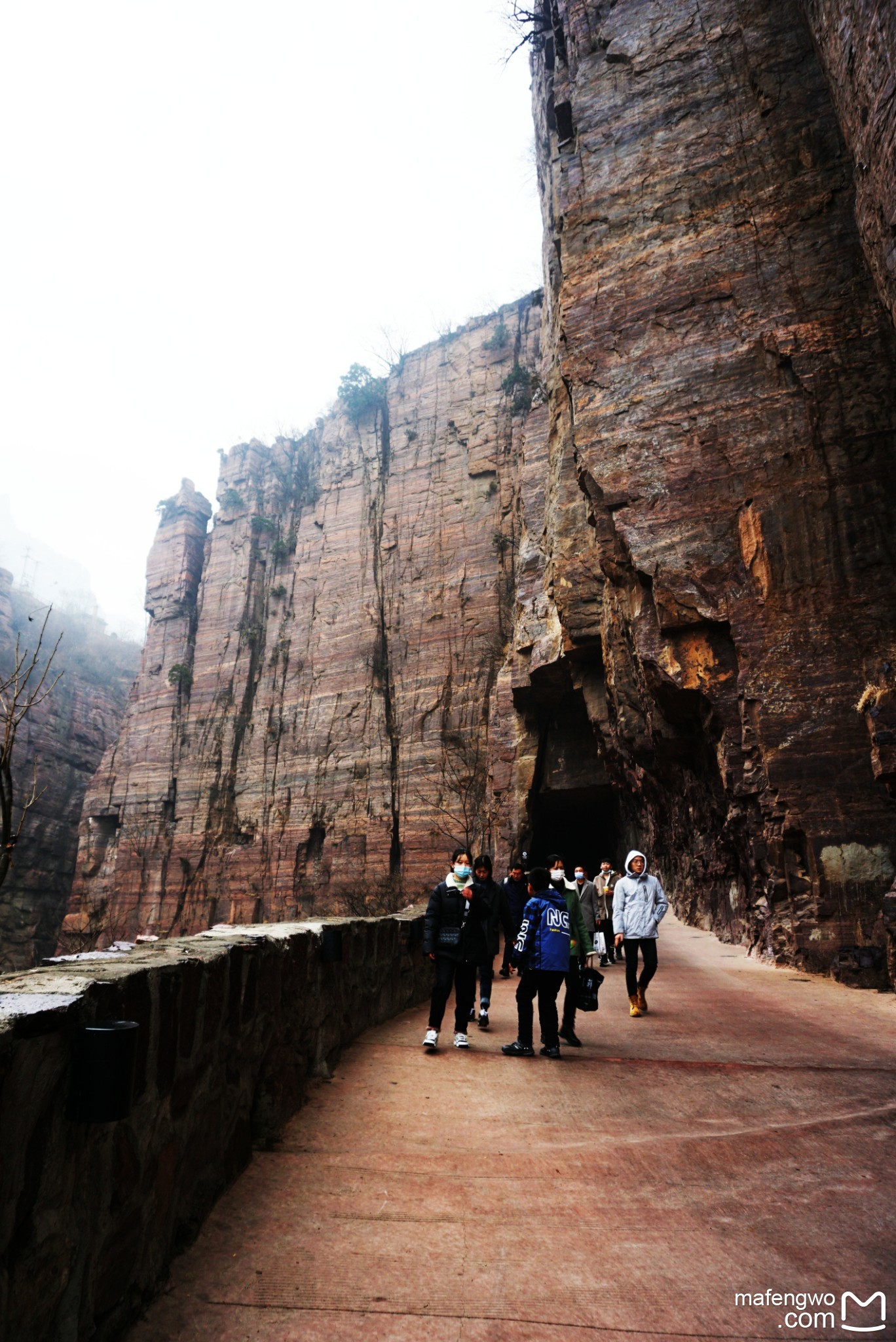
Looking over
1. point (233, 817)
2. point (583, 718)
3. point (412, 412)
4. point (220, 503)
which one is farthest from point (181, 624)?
point (583, 718)

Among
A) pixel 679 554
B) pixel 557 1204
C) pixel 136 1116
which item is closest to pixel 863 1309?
pixel 557 1204

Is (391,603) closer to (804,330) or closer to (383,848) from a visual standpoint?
(383,848)

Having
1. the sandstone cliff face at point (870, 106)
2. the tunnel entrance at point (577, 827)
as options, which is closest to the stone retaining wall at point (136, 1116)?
the sandstone cliff face at point (870, 106)

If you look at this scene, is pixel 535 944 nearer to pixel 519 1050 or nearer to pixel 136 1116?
pixel 519 1050

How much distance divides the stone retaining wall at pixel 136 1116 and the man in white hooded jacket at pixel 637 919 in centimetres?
387

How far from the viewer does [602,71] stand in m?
16.4

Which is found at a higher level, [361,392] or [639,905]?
[361,392]

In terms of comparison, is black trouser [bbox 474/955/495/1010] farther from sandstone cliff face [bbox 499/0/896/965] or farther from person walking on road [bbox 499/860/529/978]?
sandstone cliff face [bbox 499/0/896/965]

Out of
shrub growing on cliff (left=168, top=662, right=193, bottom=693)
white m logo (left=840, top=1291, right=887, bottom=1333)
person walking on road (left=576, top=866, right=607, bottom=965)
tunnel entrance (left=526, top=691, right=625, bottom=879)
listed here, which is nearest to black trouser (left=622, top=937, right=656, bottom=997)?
person walking on road (left=576, top=866, right=607, bottom=965)

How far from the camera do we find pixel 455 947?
20.2 ft

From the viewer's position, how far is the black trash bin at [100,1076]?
2029mm

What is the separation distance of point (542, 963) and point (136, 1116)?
385cm

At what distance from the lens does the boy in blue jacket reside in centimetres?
576

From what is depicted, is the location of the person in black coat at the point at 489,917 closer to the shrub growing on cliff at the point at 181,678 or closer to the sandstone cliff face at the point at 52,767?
the sandstone cliff face at the point at 52,767
